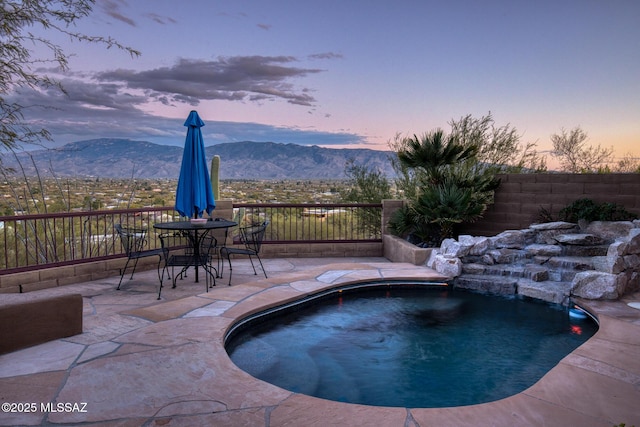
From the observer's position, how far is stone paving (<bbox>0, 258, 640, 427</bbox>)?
233cm

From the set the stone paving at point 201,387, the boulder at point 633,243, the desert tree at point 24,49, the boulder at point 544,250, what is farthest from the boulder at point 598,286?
the desert tree at point 24,49

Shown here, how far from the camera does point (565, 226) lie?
23.2 ft

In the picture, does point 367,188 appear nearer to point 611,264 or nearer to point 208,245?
point 208,245

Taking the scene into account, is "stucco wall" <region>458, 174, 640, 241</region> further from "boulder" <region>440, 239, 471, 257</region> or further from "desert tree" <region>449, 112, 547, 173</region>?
"desert tree" <region>449, 112, 547, 173</region>

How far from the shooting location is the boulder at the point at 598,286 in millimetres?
5059

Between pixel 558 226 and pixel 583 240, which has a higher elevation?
pixel 558 226

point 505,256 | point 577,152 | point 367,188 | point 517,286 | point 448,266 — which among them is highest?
point 577,152

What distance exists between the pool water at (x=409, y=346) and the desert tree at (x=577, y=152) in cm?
1018

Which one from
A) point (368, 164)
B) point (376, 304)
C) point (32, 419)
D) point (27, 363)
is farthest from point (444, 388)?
point (368, 164)

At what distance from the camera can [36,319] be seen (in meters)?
3.39

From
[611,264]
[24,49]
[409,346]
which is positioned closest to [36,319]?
[409,346]

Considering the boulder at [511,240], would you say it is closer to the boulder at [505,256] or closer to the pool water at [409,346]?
the boulder at [505,256]

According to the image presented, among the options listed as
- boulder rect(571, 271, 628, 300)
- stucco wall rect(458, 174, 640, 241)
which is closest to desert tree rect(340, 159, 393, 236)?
stucco wall rect(458, 174, 640, 241)

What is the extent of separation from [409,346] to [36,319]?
3.27 meters
